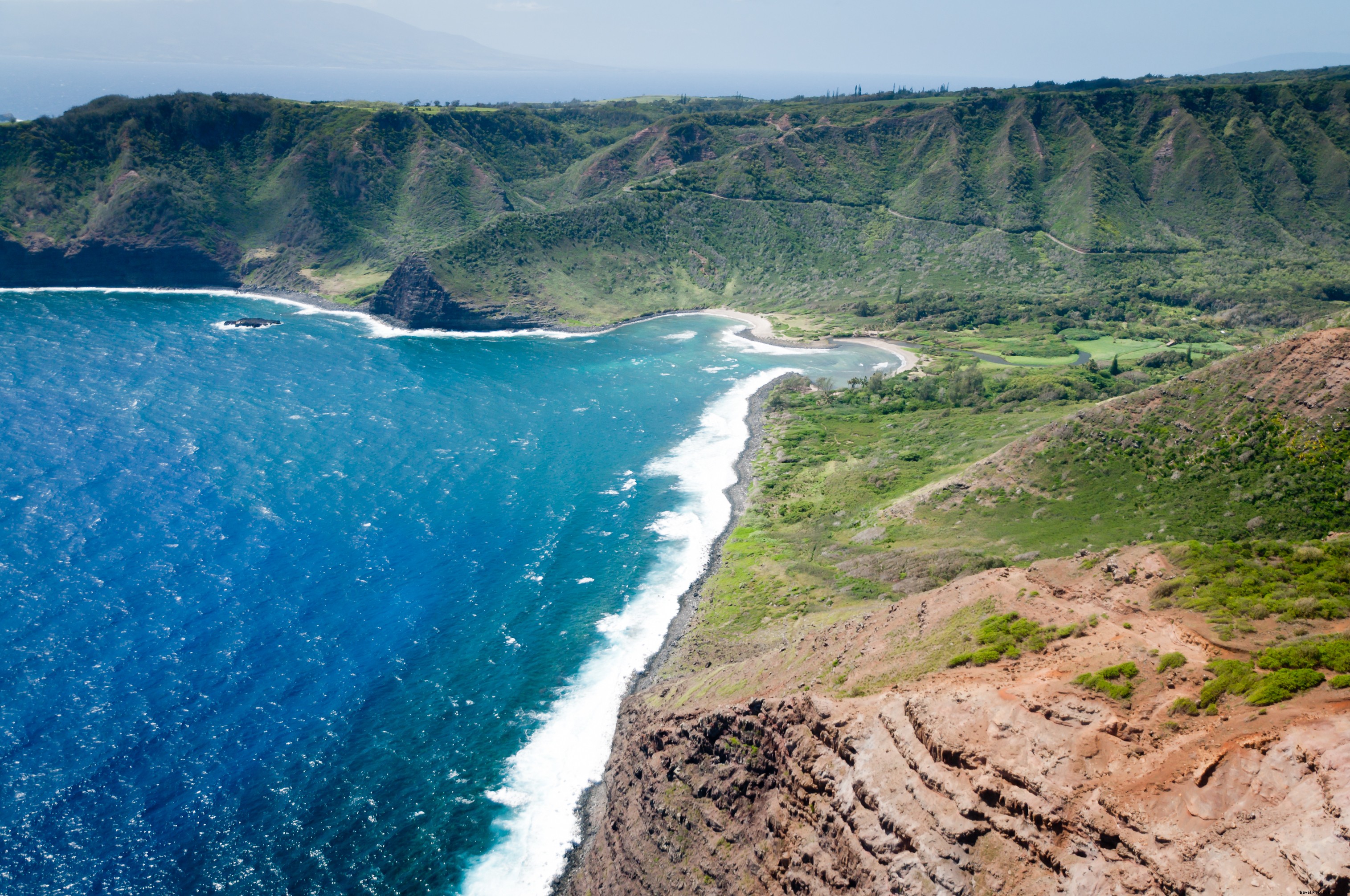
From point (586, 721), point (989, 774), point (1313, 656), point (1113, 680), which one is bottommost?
point (586, 721)

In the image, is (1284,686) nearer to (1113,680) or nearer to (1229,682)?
(1229,682)

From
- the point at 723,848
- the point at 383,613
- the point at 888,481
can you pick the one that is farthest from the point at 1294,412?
the point at 383,613

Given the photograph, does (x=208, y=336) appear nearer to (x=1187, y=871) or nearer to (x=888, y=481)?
(x=888, y=481)

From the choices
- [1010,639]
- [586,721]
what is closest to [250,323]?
[586,721]

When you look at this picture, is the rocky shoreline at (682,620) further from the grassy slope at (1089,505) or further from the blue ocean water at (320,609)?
the grassy slope at (1089,505)

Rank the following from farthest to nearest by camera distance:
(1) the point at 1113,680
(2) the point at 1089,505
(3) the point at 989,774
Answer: (2) the point at 1089,505 → (1) the point at 1113,680 → (3) the point at 989,774

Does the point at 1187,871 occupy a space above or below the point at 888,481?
above

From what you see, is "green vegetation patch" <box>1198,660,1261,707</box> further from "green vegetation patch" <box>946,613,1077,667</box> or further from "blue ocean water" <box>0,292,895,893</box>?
"blue ocean water" <box>0,292,895,893</box>
